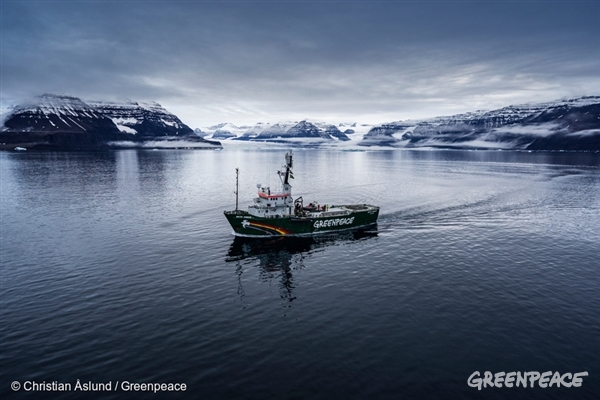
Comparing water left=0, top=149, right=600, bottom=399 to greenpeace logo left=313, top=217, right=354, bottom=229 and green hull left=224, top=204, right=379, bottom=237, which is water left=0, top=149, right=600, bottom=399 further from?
greenpeace logo left=313, top=217, right=354, bottom=229

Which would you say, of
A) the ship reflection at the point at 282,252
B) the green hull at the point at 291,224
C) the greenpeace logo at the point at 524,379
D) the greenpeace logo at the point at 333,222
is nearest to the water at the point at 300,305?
the ship reflection at the point at 282,252

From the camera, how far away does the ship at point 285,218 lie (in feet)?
198

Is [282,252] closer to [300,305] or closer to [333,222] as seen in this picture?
[333,222]

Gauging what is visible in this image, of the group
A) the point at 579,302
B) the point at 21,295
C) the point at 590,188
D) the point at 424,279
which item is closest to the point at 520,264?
the point at 579,302

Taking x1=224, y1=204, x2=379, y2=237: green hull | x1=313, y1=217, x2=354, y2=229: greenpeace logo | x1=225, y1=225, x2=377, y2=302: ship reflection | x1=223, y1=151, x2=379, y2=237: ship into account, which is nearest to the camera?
x1=225, y1=225, x2=377, y2=302: ship reflection

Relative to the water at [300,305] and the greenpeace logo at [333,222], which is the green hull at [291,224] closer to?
the greenpeace logo at [333,222]

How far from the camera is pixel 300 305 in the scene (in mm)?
36406

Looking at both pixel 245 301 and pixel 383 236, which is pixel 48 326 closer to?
pixel 245 301

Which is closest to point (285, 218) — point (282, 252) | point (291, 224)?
point (291, 224)

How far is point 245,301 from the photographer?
37.3 metres

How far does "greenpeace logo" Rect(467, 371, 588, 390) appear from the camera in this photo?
24578 millimetres

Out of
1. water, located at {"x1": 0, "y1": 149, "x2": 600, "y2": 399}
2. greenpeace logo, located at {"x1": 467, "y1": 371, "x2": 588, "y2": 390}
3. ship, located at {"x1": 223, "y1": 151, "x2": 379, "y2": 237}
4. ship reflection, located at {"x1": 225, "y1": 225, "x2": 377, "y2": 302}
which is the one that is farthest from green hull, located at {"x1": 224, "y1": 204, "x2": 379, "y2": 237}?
greenpeace logo, located at {"x1": 467, "y1": 371, "x2": 588, "y2": 390}

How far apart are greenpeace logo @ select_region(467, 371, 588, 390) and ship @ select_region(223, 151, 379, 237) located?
40.2 m

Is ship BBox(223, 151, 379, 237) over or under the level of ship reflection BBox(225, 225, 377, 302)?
over
